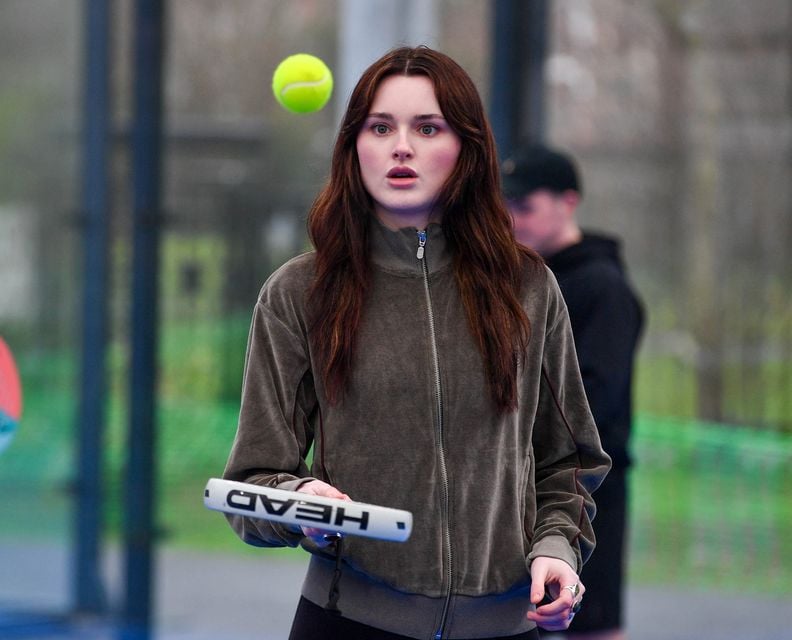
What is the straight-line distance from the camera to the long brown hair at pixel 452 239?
6.38 feet

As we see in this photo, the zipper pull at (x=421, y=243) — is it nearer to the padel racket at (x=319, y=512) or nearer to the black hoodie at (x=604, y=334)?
the padel racket at (x=319, y=512)

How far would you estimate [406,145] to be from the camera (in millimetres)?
1954

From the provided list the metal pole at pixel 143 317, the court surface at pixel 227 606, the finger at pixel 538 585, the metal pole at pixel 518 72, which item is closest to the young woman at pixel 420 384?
the finger at pixel 538 585

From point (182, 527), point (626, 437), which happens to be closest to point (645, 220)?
point (182, 527)

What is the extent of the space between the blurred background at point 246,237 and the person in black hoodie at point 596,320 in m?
0.74

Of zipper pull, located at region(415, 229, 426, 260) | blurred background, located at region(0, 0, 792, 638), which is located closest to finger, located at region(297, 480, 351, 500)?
zipper pull, located at region(415, 229, 426, 260)

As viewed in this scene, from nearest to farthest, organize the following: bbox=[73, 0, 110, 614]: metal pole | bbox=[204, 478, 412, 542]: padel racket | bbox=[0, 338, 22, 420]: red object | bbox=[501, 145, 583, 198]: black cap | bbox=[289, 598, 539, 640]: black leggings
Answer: bbox=[204, 478, 412, 542]: padel racket, bbox=[289, 598, 539, 640]: black leggings, bbox=[0, 338, 22, 420]: red object, bbox=[501, 145, 583, 198]: black cap, bbox=[73, 0, 110, 614]: metal pole

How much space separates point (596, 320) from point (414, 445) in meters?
1.65

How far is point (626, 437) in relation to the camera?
3.66 meters

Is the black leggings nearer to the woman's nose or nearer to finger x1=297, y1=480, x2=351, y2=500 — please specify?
finger x1=297, y1=480, x2=351, y2=500

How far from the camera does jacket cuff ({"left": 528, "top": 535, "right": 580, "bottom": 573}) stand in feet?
6.32

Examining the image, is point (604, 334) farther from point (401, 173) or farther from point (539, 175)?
point (401, 173)

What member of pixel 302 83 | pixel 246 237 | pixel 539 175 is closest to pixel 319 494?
pixel 302 83

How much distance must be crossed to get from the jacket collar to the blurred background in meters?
2.25
